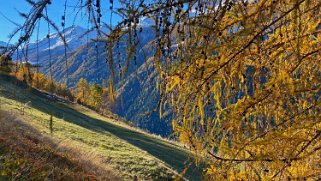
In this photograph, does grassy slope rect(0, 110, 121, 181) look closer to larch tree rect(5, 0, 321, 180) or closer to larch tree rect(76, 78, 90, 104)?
larch tree rect(76, 78, 90, 104)

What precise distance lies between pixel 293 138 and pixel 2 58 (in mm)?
1760

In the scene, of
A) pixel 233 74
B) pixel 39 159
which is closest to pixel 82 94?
pixel 233 74

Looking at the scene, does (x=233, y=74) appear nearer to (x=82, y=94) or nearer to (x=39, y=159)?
(x=82, y=94)

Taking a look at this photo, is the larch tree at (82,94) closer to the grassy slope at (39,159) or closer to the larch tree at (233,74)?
the larch tree at (233,74)

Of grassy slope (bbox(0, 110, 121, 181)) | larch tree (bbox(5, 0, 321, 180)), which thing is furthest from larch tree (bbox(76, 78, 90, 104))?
grassy slope (bbox(0, 110, 121, 181))

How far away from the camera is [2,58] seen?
1.79 metres

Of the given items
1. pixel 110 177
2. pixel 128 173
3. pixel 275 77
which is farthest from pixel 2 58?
pixel 128 173

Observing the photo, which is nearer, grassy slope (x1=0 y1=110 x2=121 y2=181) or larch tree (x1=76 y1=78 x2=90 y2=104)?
larch tree (x1=76 y1=78 x2=90 y2=104)

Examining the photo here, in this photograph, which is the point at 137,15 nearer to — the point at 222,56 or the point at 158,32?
the point at 158,32

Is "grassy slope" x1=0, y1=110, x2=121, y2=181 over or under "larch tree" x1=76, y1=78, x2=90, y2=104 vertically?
under

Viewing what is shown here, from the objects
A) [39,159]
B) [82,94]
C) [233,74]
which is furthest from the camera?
[39,159]

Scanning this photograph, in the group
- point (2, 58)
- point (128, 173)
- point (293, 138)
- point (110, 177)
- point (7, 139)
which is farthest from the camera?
point (128, 173)

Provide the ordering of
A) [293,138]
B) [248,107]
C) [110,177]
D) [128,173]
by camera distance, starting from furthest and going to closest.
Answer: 1. [128,173]
2. [110,177]
3. [248,107]
4. [293,138]

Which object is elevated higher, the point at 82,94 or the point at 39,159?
the point at 82,94
